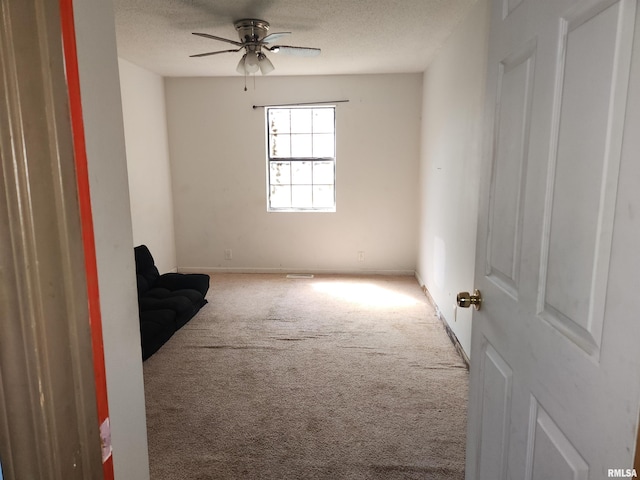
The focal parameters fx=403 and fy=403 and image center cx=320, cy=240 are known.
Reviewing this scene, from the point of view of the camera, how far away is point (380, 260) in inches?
210

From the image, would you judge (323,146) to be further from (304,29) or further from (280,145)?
(304,29)

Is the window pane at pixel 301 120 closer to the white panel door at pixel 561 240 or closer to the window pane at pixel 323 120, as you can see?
the window pane at pixel 323 120

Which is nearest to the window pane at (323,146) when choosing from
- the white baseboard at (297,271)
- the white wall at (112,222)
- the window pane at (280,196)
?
the window pane at (280,196)

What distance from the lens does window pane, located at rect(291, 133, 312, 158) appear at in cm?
526

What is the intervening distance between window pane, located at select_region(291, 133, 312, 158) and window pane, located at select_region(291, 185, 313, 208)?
16.4 inches

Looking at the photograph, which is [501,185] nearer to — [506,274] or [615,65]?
[506,274]

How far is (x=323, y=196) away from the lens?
5363 mm

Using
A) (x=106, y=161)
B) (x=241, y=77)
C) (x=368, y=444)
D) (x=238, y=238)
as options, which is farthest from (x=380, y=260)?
(x=106, y=161)

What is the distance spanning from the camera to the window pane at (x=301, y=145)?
17.3ft

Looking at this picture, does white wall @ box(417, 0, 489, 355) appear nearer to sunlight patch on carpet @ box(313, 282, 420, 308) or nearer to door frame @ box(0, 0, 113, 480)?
sunlight patch on carpet @ box(313, 282, 420, 308)

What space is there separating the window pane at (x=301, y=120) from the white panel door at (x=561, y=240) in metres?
4.23

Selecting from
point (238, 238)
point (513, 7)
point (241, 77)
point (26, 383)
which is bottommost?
point (238, 238)

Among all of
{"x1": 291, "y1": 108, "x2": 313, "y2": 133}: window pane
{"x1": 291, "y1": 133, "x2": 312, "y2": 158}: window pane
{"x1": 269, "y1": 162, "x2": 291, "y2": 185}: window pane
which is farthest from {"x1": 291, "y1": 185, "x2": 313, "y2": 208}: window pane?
{"x1": 291, "y1": 108, "x2": 313, "y2": 133}: window pane

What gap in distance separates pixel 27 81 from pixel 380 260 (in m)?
4.97
